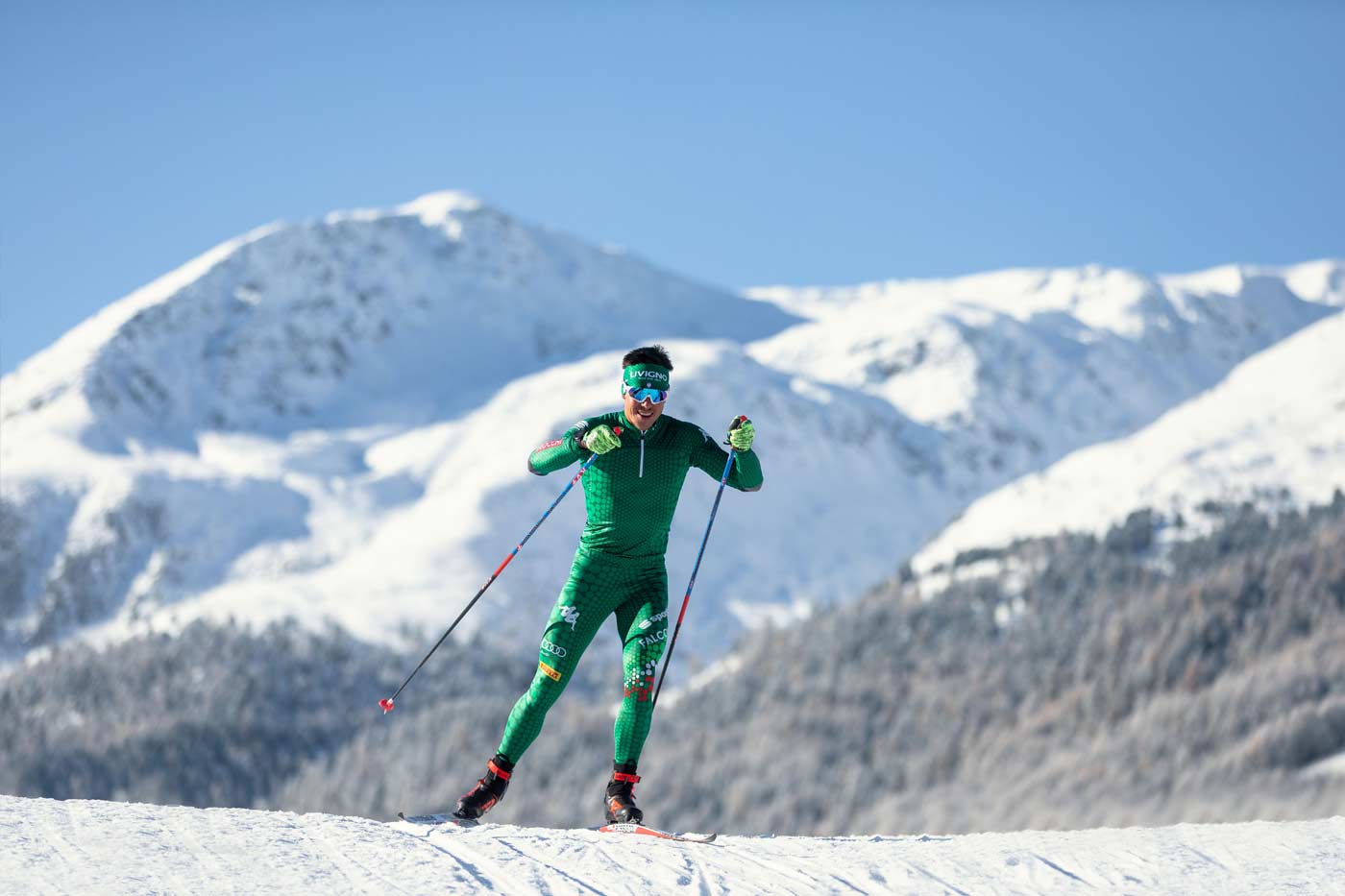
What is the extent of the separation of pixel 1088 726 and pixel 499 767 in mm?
92667

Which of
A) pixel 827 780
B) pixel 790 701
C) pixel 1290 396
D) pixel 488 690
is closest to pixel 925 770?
pixel 827 780

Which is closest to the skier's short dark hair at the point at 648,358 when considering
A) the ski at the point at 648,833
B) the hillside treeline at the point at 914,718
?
the ski at the point at 648,833

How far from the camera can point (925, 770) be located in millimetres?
99875

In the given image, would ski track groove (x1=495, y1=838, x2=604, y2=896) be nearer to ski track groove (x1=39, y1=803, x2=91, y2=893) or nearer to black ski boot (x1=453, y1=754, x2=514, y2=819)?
black ski boot (x1=453, y1=754, x2=514, y2=819)

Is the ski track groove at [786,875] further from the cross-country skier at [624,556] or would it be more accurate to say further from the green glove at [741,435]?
the green glove at [741,435]

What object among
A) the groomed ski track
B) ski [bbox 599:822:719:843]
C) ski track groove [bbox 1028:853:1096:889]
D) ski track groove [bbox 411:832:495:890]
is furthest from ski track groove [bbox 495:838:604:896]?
ski track groove [bbox 1028:853:1096:889]

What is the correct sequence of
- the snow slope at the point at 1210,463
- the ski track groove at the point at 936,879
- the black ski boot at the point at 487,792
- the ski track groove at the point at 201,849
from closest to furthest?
the ski track groove at the point at 201,849 < the ski track groove at the point at 936,879 < the black ski boot at the point at 487,792 < the snow slope at the point at 1210,463

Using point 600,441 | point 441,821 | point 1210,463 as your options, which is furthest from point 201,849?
point 1210,463

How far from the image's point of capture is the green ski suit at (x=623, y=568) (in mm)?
9406

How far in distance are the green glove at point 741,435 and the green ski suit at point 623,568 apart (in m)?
0.10

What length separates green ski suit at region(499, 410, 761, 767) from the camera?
9.41m

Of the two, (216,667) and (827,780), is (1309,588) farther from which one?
(216,667)

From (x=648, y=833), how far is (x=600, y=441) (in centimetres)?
248

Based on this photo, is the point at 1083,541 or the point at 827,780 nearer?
the point at 827,780
